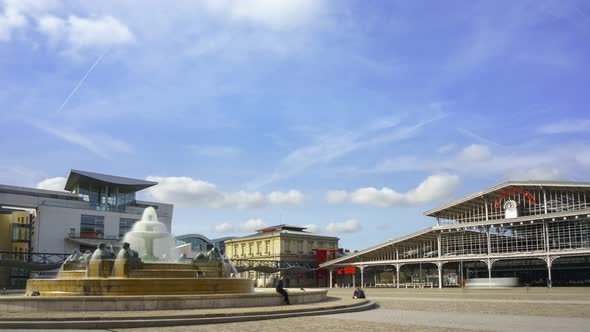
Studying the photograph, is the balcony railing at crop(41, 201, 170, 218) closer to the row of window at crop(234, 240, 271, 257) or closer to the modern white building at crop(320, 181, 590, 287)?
the row of window at crop(234, 240, 271, 257)

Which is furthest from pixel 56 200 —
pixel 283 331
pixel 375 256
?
pixel 283 331

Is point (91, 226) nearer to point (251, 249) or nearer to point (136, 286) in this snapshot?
point (251, 249)

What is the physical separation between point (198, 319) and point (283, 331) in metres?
3.21

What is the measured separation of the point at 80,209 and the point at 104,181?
18.6 ft

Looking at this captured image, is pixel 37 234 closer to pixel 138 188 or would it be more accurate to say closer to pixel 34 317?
pixel 138 188

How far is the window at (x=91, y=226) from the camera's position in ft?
212

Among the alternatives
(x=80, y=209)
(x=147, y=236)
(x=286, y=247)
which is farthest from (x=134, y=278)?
(x=286, y=247)

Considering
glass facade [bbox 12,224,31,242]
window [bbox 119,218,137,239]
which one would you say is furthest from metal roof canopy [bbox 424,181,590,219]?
glass facade [bbox 12,224,31,242]

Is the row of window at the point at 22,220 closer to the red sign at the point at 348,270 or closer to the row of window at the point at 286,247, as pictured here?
the row of window at the point at 286,247

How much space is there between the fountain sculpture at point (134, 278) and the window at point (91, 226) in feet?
A: 131

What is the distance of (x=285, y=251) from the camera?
83.6 m

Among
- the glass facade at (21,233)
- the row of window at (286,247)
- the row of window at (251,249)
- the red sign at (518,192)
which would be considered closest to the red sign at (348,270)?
the row of window at (286,247)

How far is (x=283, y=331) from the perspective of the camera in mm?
13602

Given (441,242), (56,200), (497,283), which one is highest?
(56,200)
